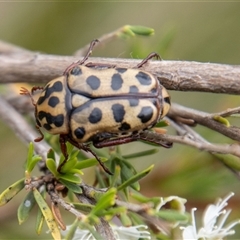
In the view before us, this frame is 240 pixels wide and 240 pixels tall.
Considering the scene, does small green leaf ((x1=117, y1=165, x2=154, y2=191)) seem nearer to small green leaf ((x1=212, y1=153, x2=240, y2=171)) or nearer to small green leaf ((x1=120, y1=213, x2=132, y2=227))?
small green leaf ((x1=120, y1=213, x2=132, y2=227))

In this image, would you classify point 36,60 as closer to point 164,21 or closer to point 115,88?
point 115,88

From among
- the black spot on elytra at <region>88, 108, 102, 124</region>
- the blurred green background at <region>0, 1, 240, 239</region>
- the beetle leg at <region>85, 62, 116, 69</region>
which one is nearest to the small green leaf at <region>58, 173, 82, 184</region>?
the black spot on elytra at <region>88, 108, 102, 124</region>

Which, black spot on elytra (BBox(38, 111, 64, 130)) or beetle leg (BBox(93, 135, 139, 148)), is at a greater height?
black spot on elytra (BBox(38, 111, 64, 130))

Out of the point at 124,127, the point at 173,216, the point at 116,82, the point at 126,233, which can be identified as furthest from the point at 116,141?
the point at 173,216

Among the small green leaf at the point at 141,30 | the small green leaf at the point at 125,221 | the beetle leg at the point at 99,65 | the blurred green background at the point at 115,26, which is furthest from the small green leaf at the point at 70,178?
the blurred green background at the point at 115,26

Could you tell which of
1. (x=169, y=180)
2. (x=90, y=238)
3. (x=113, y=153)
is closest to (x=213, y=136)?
(x=169, y=180)

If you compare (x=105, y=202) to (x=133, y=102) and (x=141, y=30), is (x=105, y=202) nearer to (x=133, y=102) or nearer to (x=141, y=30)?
(x=133, y=102)
